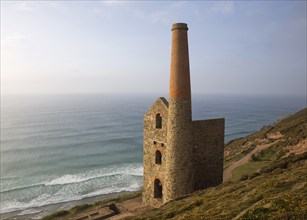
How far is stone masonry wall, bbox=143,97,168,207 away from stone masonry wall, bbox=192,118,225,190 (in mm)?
2304

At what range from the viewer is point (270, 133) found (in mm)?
45938

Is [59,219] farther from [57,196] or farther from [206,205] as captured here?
[206,205]

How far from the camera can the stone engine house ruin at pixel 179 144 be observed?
60.7 ft

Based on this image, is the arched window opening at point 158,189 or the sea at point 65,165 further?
the sea at point 65,165

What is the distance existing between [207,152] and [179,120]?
410 cm

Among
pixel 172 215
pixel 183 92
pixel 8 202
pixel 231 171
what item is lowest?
pixel 8 202

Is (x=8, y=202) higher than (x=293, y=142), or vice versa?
(x=293, y=142)

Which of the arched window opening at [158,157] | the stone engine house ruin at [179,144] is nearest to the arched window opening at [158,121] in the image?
the stone engine house ruin at [179,144]

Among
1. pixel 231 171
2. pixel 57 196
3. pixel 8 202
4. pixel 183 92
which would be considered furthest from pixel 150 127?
pixel 8 202

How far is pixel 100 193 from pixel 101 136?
40400 millimetres

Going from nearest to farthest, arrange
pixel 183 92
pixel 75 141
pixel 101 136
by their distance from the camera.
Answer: pixel 183 92 → pixel 75 141 → pixel 101 136

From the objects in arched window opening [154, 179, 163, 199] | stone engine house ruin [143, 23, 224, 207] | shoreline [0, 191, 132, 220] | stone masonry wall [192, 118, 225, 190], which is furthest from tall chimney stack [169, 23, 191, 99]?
shoreline [0, 191, 132, 220]

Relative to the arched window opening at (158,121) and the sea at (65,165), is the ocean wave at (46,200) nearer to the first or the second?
the sea at (65,165)

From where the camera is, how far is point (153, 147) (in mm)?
21859
